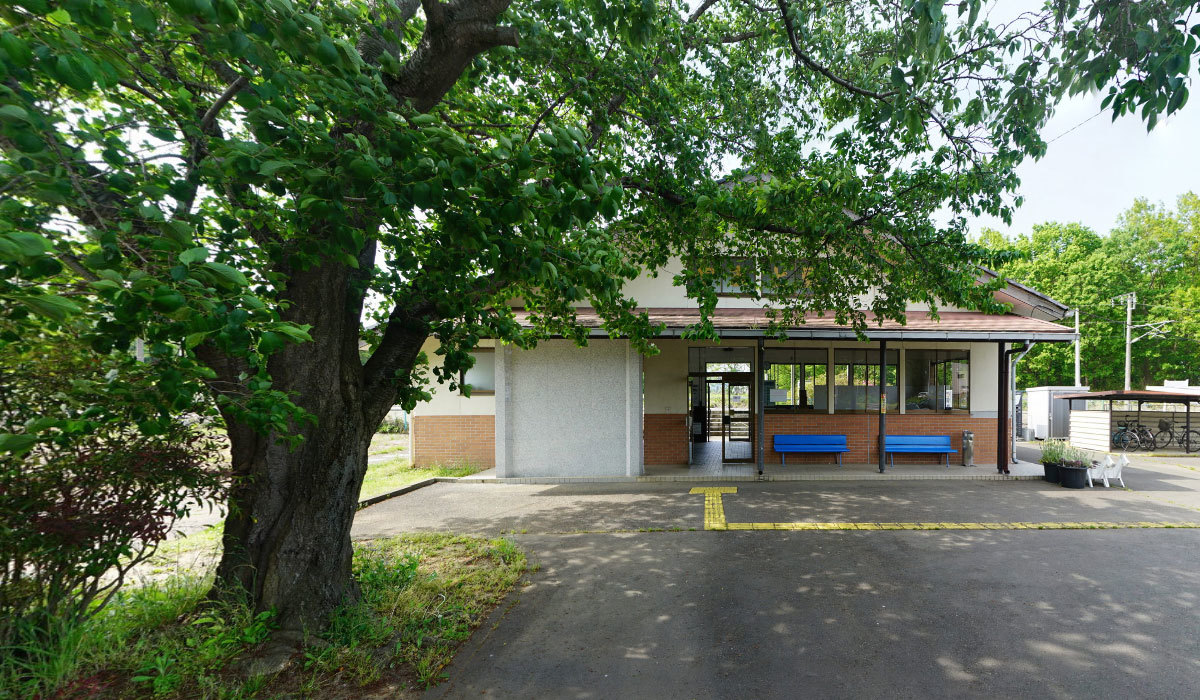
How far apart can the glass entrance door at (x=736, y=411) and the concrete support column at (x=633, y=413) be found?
2.62 meters

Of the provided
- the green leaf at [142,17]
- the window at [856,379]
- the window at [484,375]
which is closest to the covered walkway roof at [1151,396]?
the window at [856,379]

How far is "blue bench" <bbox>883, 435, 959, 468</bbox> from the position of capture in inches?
421

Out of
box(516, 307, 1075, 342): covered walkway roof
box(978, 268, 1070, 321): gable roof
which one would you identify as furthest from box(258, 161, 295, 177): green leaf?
box(978, 268, 1070, 321): gable roof

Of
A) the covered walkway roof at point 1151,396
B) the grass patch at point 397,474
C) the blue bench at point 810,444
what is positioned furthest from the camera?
the covered walkway roof at point 1151,396

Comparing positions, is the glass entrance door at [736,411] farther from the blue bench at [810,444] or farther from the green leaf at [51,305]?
the green leaf at [51,305]

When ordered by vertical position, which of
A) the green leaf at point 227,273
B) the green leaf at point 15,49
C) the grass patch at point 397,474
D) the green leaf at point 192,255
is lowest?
the grass patch at point 397,474

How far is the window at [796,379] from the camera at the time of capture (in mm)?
11352

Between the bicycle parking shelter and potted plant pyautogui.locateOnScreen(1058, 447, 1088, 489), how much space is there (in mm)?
7190

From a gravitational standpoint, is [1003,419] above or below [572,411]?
below

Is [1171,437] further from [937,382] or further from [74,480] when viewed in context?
[74,480]

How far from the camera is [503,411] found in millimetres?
9891

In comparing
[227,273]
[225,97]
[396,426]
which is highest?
[225,97]

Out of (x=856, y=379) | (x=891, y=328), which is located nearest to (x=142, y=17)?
(x=891, y=328)

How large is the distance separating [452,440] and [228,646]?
799cm
